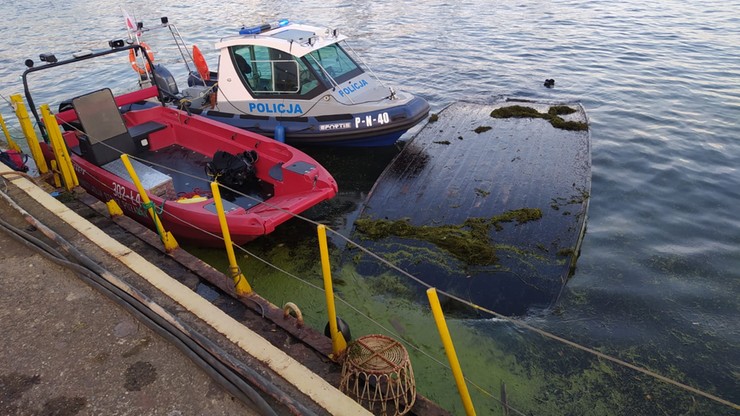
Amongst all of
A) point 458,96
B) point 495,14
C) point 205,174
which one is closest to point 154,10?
point 495,14

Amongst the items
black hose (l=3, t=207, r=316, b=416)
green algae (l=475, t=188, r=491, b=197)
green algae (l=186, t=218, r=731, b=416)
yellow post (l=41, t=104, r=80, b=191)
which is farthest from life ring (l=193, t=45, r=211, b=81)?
green algae (l=475, t=188, r=491, b=197)

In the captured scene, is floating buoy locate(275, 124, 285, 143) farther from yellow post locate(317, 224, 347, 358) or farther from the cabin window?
yellow post locate(317, 224, 347, 358)

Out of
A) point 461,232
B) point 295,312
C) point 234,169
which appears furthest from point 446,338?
point 234,169

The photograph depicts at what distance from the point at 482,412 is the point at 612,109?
1018 centimetres

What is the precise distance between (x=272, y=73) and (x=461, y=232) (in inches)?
201

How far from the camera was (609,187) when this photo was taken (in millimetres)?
8781

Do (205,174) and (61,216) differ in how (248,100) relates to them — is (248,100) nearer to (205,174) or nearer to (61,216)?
(205,174)

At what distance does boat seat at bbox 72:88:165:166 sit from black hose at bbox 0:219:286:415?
2756 millimetres

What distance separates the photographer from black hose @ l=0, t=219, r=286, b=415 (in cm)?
346

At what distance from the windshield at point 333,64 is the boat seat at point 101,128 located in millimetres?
3525

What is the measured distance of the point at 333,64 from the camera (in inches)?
385

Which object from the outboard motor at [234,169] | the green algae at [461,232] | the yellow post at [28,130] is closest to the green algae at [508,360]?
the green algae at [461,232]

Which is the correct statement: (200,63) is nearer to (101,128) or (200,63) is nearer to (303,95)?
(303,95)

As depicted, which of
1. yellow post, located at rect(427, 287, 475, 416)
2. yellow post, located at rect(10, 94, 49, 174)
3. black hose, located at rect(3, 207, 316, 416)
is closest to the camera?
yellow post, located at rect(427, 287, 475, 416)
